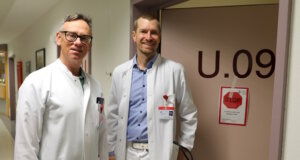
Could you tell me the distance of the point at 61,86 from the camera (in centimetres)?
114

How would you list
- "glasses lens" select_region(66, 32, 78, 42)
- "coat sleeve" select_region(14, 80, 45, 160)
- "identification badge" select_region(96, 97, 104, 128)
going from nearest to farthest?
"coat sleeve" select_region(14, 80, 45, 160) → "glasses lens" select_region(66, 32, 78, 42) → "identification badge" select_region(96, 97, 104, 128)

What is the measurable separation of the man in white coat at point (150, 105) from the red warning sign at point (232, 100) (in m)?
0.40

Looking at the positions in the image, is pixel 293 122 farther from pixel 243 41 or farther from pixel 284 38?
pixel 243 41

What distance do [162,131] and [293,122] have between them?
0.80 metres

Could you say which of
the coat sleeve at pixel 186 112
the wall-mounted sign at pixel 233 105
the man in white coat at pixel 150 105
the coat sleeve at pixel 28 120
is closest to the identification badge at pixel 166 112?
the man in white coat at pixel 150 105

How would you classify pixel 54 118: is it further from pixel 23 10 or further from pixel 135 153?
pixel 23 10

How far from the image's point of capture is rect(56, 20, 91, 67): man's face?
1154mm

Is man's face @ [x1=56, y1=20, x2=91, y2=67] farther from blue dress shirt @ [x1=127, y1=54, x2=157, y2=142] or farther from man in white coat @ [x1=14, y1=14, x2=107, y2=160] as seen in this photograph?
blue dress shirt @ [x1=127, y1=54, x2=157, y2=142]

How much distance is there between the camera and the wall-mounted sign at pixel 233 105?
1.68 m

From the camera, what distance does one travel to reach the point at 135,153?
1419 millimetres

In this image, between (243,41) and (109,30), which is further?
(109,30)

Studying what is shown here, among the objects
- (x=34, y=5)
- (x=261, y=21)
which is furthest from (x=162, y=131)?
(x=34, y=5)

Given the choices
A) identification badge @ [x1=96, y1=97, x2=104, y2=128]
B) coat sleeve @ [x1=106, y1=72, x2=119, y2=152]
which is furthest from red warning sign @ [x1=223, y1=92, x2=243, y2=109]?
identification badge @ [x1=96, y1=97, x2=104, y2=128]

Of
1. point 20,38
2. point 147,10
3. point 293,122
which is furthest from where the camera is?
point 20,38
